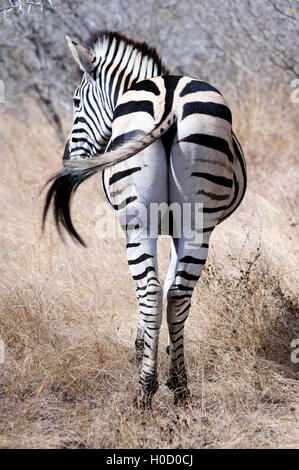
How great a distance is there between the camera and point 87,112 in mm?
4039

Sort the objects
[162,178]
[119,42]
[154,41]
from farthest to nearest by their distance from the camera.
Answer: [154,41], [119,42], [162,178]

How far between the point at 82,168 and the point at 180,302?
960 millimetres

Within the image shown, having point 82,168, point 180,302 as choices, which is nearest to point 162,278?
point 180,302

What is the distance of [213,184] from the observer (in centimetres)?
311

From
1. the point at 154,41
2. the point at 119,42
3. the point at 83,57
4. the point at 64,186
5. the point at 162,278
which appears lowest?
the point at 162,278

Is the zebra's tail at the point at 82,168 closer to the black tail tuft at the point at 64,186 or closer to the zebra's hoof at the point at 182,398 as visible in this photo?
the black tail tuft at the point at 64,186

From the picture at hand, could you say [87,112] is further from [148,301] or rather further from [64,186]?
[148,301]

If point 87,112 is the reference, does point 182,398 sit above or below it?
below

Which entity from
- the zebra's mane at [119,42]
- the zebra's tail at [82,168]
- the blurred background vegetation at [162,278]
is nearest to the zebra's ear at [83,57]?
the zebra's mane at [119,42]

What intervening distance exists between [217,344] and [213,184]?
4.62 ft

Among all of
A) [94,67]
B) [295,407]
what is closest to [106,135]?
[94,67]

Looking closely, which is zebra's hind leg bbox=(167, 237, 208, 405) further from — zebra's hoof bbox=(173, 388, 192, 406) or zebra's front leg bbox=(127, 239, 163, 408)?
zebra's front leg bbox=(127, 239, 163, 408)

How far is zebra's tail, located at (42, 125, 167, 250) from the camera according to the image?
2.96 meters

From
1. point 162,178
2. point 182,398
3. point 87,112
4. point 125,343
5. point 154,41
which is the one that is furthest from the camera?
point 154,41
